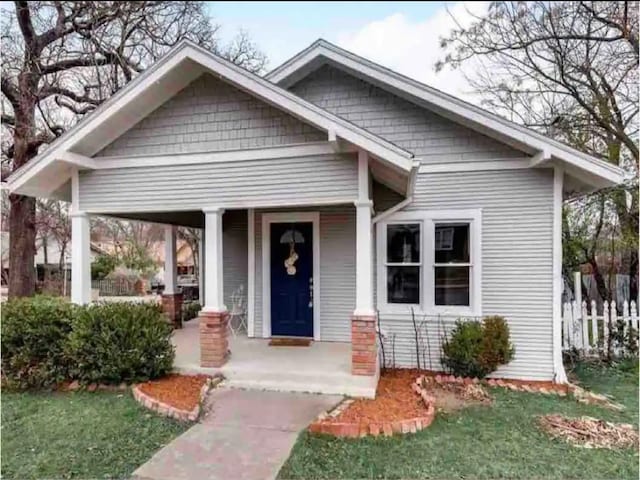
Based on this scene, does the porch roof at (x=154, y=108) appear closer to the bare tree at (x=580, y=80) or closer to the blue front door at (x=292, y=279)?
the blue front door at (x=292, y=279)

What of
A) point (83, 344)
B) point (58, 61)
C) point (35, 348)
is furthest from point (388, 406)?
point (58, 61)

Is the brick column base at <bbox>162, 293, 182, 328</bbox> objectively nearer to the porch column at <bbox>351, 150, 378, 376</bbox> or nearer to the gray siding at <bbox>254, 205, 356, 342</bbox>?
the gray siding at <bbox>254, 205, 356, 342</bbox>

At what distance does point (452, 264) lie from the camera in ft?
24.6

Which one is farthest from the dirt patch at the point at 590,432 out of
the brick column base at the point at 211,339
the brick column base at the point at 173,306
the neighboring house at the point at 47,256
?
the neighboring house at the point at 47,256

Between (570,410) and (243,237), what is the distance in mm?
6539

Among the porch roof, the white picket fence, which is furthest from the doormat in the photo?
the white picket fence

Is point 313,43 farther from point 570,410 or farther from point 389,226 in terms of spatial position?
point 570,410

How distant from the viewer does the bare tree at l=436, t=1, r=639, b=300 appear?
956cm

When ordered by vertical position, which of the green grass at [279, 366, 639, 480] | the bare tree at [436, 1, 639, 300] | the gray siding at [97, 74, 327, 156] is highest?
the bare tree at [436, 1, 639, 300]

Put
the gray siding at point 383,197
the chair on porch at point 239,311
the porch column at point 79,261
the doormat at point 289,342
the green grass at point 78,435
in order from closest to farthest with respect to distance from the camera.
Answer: the green grass at point 78,435
the porch column at point 79,261
the gray siding at point 383,197
the doormat at point 289,342
the chair on porch at point 239,311

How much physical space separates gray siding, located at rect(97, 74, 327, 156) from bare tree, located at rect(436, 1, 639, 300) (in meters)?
5.87

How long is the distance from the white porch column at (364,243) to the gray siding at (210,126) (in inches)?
30.1

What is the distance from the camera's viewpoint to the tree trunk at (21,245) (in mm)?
11977

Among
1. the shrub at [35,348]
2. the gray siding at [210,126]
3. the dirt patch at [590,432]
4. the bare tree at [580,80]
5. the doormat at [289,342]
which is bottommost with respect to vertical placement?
the dirt patch at [590,432]
